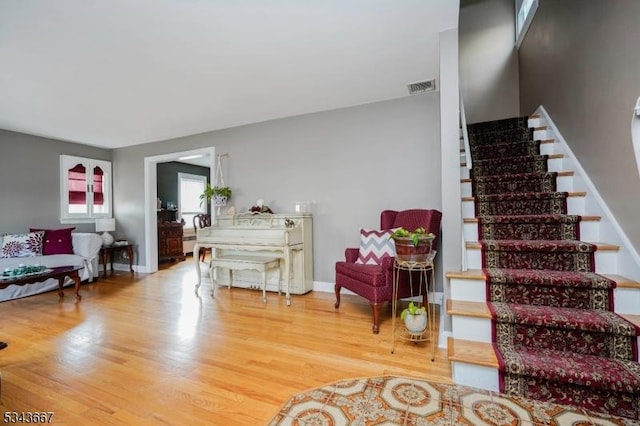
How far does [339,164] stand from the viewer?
373 centimetres

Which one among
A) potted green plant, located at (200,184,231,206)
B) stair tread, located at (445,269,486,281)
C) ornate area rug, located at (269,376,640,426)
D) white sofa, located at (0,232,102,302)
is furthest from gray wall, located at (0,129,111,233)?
stair tread, located at (445,269,486,281)

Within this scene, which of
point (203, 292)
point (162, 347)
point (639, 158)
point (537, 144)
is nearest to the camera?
point (639, 158)

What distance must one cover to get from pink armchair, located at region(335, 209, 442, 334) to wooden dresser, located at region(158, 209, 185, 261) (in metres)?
4.57

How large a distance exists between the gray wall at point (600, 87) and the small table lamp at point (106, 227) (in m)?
6.46

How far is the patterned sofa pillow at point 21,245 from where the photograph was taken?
153 inches

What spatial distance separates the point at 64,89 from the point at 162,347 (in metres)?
2.84

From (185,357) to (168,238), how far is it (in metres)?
4.76

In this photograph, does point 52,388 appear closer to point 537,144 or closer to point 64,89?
point 64,89

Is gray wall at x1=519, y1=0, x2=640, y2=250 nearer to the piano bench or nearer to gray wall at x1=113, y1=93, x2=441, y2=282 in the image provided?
gray wall at x1=113, y1=93, x2=441, y2=282

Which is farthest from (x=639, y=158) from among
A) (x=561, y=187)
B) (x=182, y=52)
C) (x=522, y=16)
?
(x=522, y=16)

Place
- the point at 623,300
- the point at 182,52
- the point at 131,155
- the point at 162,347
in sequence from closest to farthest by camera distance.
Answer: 1. the point at 623,300
2. the point at 162,347
3. the point at 182,52
4. the point at 131,155

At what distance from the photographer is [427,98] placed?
130 inches

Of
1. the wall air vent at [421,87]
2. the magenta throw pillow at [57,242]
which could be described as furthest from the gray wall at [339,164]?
the magenta throw pillow at [57,242]

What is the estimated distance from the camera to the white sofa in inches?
144
